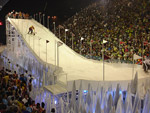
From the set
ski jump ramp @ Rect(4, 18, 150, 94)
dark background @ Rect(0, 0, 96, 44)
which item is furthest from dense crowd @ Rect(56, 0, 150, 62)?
ski jump ramp @ Rect(4, 18, 150, 94)

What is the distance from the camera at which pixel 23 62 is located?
1380cm

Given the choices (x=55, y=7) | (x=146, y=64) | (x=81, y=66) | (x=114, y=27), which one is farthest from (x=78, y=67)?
(x=55, y=7)

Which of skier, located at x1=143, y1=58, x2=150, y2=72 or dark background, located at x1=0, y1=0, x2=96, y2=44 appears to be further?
dark background, located at x1=0, y1=0, x2=96, y2=44

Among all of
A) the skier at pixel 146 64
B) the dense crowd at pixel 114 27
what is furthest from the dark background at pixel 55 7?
the skier at pixel 146 64

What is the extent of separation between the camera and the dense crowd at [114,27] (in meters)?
16.6

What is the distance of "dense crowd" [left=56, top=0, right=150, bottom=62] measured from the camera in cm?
1658

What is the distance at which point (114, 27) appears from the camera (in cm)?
2116

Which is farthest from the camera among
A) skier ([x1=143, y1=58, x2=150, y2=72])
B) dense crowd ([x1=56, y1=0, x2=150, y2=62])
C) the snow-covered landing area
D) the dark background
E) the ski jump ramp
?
the dark background

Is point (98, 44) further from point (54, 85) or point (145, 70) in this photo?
point (54, 85)

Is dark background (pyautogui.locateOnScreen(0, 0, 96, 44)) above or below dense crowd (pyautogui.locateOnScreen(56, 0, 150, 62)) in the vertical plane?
above

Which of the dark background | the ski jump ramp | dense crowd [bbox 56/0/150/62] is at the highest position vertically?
the dark background

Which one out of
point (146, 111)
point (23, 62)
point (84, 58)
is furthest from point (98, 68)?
point (146, 111)

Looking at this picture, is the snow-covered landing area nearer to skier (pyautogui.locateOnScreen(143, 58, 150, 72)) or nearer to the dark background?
skier (pyautogui.locateOnScreen(143, 58, 150, 72))

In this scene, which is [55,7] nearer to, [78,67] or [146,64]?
[78,67]
